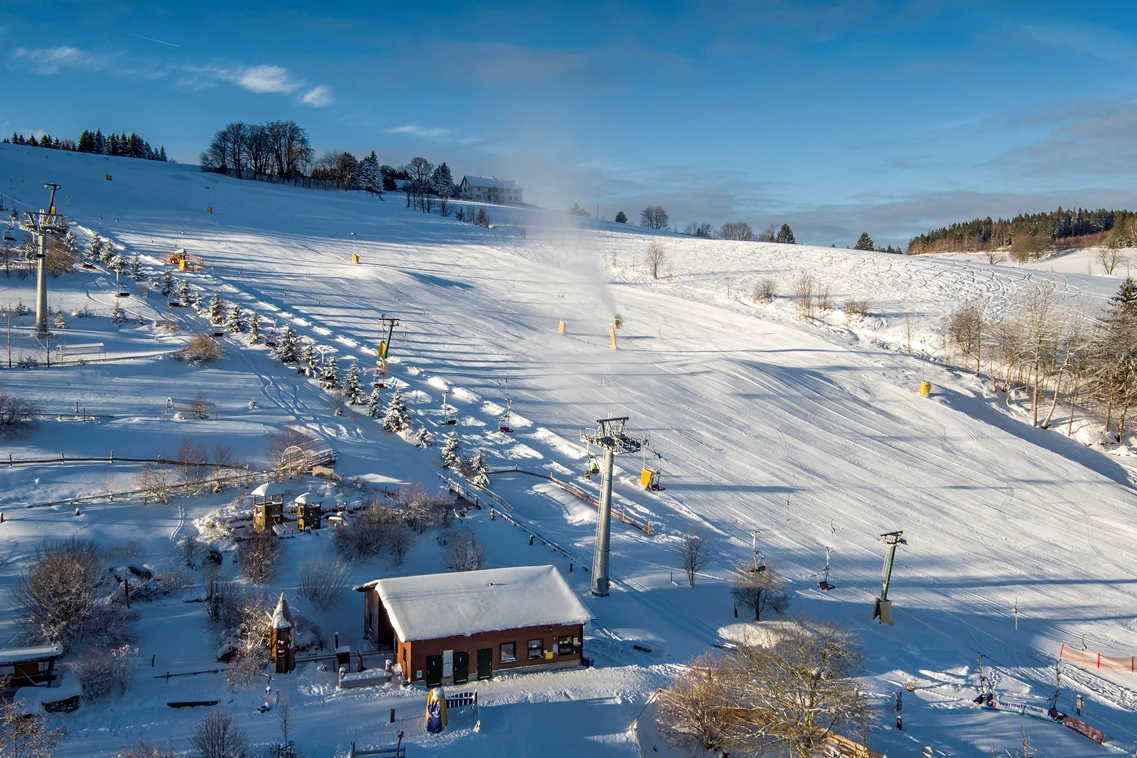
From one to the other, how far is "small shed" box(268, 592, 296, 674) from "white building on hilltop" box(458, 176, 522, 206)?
372 feet

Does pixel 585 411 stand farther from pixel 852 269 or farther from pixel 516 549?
pixel 852 269

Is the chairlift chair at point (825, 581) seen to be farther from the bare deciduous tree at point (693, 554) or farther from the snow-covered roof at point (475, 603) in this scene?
the snow-covered roof at point (475, 603)

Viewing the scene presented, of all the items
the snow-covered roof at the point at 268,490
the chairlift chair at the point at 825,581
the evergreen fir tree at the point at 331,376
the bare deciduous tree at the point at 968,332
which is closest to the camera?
the snow-covered roof at the point at 268,490

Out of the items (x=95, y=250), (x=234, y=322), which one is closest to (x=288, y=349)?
(x=234, y=322)

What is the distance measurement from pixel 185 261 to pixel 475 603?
4303 cm

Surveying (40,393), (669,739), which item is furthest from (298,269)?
(669,739)

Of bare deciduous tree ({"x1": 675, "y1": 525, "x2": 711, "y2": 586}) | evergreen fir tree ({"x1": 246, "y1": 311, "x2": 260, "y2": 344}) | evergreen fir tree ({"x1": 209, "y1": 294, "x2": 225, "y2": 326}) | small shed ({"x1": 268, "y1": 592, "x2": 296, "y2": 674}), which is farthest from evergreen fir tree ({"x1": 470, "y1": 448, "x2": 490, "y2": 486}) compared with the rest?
evergreen fir tree ({"x1": 209, "y1": 294, "x2": 225, "y2": 326})

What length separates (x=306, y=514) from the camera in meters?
24.7

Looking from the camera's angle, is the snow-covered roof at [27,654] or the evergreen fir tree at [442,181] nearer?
the snow-covered roof at [27,654]

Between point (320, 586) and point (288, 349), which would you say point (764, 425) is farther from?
point (320, 586)

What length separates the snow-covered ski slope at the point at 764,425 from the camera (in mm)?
24531

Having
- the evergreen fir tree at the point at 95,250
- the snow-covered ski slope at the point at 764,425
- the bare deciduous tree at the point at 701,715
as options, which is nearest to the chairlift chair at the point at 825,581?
the snow-covered ski slope at the point at 764,425

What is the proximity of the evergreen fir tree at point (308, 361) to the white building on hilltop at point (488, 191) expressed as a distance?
9049cm

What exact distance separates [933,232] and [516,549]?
479 feet
